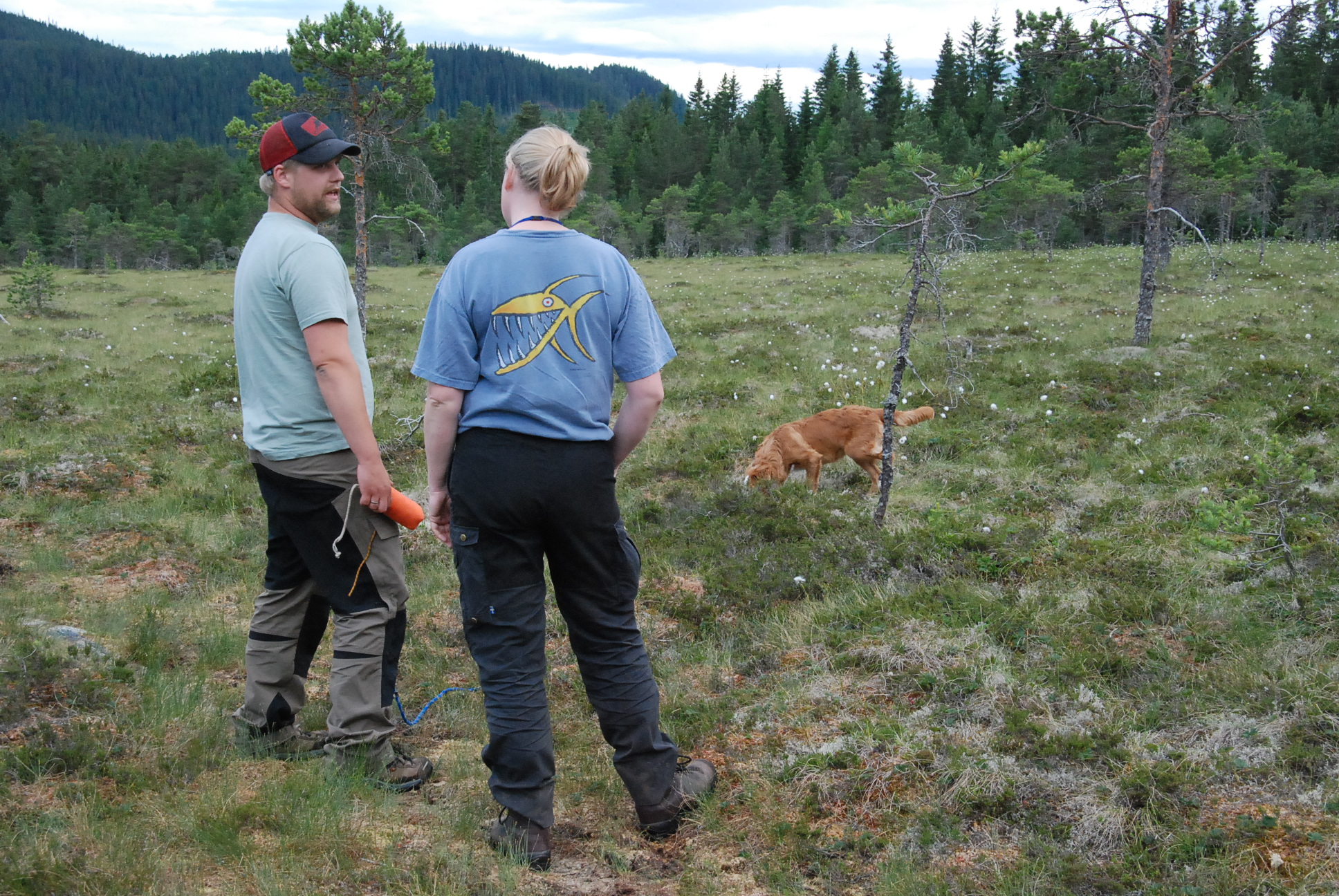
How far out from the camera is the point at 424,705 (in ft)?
14.0

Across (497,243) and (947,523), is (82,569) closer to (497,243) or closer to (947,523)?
(497,243)

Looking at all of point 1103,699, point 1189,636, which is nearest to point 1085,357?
point 1189,636

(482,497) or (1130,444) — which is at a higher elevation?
(482,497)

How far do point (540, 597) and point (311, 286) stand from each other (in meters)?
1.43

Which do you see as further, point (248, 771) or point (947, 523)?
point (947, 523)

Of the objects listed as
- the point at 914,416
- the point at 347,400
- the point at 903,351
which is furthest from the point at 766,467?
the point at 347,400

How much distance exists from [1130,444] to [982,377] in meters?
3.74

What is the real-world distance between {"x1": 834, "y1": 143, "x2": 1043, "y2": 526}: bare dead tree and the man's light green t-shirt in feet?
12.0

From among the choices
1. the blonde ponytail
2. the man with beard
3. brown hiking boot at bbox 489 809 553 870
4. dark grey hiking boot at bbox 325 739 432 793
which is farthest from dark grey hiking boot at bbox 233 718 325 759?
the blonde ponytail

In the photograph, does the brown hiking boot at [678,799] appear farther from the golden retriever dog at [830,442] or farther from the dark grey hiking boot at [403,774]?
the golden retriever dog at [830,442]

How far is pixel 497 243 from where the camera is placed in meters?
2.72

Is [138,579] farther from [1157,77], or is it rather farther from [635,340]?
[1157,77]

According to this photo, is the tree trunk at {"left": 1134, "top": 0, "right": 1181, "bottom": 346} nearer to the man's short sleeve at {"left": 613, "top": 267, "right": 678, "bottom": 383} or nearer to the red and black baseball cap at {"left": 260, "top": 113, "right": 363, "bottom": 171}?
the man's short sleeve at {"left": 613, "top": 267, "right": 678, "bottom": 383}

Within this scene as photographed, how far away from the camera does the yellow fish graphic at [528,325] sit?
2701 mm
